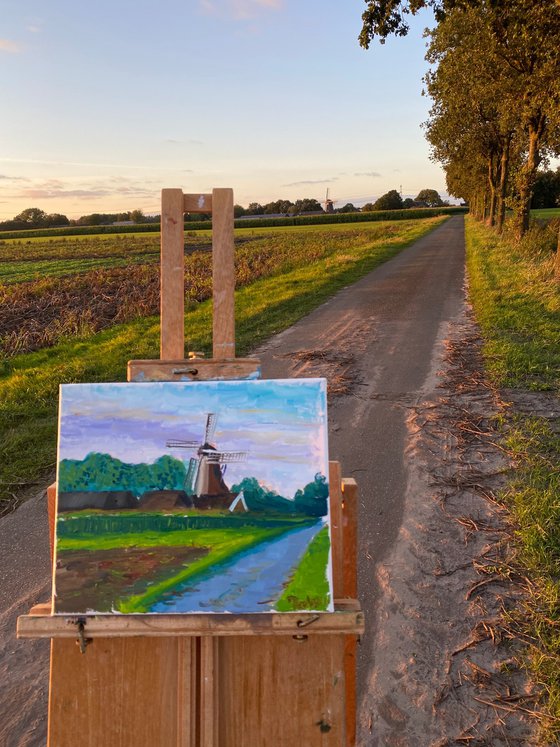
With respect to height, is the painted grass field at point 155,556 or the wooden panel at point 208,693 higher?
the painted grass field at point 155,556

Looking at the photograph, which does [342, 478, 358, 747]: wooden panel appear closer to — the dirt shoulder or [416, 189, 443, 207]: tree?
the dirt shoulder

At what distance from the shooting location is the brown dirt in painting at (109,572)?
2059 millimetres

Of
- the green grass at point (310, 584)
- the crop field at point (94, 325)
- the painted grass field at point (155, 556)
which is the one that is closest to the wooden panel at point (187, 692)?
the painted grass field at point (155, 556)

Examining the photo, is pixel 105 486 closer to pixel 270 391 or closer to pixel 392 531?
pixel 270 391

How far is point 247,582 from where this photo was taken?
2.08m

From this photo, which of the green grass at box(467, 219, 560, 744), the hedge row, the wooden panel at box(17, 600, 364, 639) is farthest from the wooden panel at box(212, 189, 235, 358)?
the hedge row

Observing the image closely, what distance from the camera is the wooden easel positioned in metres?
2.03

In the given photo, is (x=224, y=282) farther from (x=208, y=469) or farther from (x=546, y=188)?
(x=546, y=188)

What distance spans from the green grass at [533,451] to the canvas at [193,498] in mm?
1715

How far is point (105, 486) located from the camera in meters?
2.16

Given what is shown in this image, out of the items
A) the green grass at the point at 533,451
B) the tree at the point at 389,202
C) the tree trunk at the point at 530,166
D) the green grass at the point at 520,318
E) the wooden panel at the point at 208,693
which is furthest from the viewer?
the tree at the point at 389,202

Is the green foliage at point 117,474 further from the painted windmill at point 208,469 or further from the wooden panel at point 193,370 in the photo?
the wooden panel at point 193,370

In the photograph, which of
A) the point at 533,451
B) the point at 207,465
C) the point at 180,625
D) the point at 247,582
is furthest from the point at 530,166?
the point at 180,625

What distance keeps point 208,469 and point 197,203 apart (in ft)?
4.77
